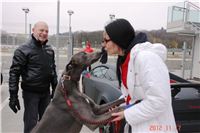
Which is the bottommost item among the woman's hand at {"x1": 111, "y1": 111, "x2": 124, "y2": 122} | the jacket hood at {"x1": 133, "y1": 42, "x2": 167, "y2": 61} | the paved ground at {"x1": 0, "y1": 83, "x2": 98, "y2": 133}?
the paved ground at {"x1": 0, "y1": 83, "x2": 98, "y2": 133}

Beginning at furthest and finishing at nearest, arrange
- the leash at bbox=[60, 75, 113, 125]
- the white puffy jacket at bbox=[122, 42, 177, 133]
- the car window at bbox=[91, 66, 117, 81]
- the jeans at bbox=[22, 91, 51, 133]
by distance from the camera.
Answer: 1. the car window at bbox=[91, 66, 117, 81]
2. the jeans at bbox=[22, 91, 51, 133]
3. the leash at bbox=[60, 75, 113, 125]
4. the white puffy jacket at bbox=[122, 42, 177, 133]

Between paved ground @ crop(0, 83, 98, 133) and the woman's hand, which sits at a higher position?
the woman's hand

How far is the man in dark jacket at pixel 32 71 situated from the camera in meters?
4.14

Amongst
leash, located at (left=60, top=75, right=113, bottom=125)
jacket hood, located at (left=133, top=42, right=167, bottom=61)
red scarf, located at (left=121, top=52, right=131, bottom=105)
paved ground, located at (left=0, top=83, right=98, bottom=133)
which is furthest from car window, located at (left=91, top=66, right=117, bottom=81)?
jacket hood, located at (left=133, top=42, right=167, bottom=61)

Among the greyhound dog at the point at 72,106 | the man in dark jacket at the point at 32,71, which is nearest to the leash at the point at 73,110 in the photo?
the greyhound dog at the point at 72,106

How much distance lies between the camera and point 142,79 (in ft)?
6.37

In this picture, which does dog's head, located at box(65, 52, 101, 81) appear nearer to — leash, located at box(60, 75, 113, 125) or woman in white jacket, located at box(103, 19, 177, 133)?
leash, located at box(60, 75, 113, 125)

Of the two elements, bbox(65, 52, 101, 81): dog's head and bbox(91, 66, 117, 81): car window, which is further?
bbox(91, 66, 117, 81): car window

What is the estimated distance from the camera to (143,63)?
1930 millimetres

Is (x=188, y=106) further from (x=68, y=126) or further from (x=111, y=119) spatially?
(x=111, y=119)

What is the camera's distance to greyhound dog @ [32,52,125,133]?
2654mm

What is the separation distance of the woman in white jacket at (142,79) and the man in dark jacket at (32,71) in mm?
2185

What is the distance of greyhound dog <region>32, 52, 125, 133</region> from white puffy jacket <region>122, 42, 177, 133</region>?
603 mm

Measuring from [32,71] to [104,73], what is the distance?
7.77ft
